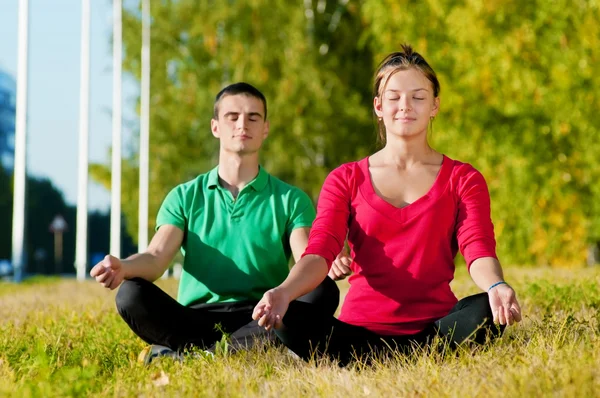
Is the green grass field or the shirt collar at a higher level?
the shirt collar

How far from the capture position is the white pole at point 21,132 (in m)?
16.9

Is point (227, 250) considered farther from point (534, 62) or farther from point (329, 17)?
point (329, 17)

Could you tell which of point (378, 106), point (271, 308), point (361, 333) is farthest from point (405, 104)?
point (271, 308)

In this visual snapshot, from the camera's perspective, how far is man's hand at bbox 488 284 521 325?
3.58 m

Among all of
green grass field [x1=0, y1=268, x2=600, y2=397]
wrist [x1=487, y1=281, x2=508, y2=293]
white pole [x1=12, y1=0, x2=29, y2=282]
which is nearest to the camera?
green grass field [x1=0, y1=268, x2=600, y2=397]

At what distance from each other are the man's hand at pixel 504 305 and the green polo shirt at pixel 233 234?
5.37 feet

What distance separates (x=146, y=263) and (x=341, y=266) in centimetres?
106

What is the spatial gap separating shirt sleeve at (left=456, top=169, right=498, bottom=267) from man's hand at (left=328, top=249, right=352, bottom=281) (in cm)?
54

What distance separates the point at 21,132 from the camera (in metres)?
16.9

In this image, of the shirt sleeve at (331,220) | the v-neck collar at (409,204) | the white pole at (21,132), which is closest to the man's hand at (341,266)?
the shirt sleeve at (331,220)

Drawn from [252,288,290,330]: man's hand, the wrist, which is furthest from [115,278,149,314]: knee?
the wrist

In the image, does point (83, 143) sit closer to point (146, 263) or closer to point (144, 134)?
point (144, 134)

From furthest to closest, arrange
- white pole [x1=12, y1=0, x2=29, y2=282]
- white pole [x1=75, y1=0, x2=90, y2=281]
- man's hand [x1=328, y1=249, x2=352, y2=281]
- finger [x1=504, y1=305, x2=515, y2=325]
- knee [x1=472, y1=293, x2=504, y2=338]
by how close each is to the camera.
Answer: white pole [x1=75, y1=0, x2=90, y2=281] < white pole [x1=12, y1=0, x2=29, y2=282] < man's hand [x1=328, y1=249, x2=352, y2=281] < knee [x1=472, y1=293, x2=504, y2=338] < finger [x1=504, y1=305, x2=515, y2=325]

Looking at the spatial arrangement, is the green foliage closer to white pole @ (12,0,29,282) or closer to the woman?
white pole @ (12,0,29,282)
